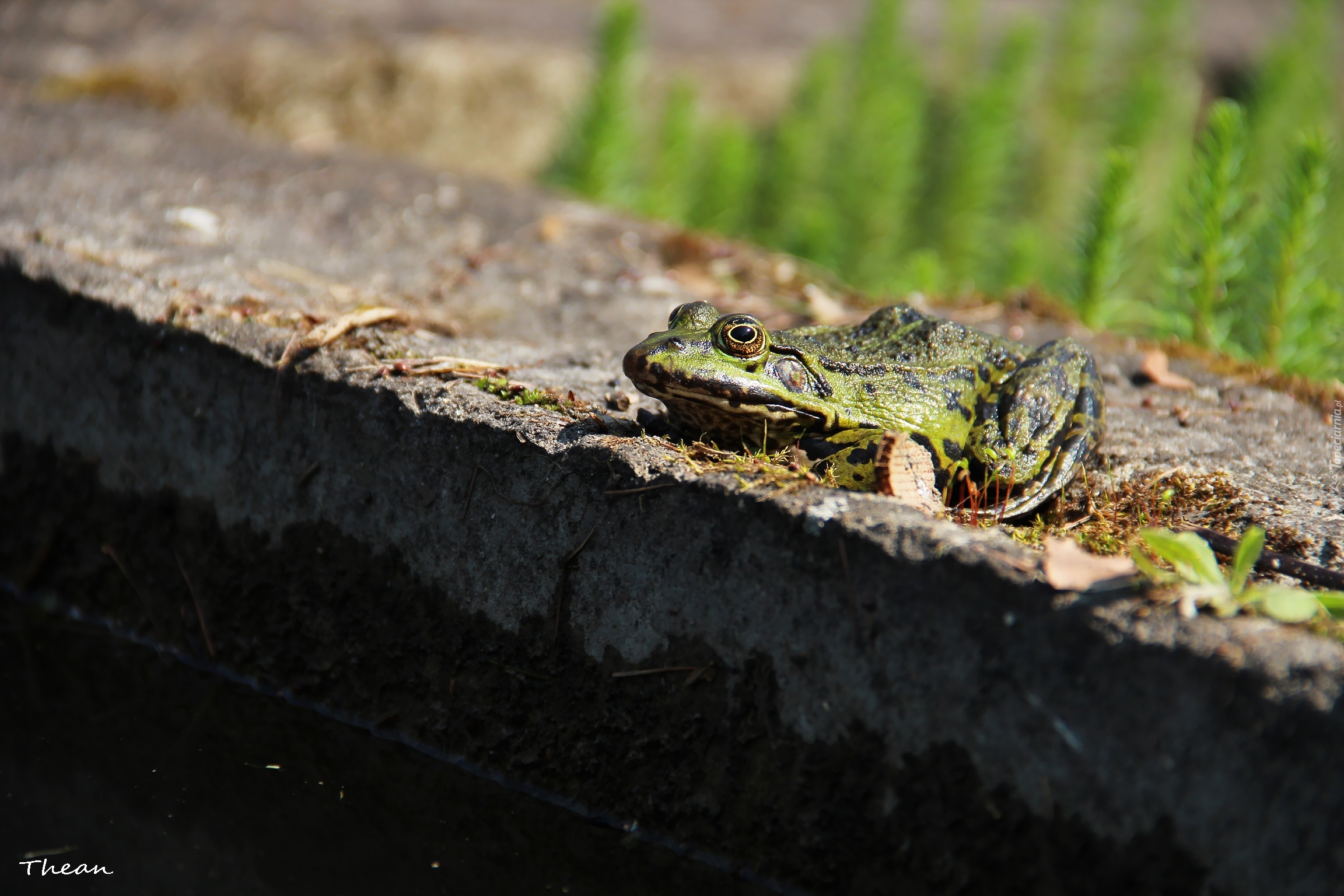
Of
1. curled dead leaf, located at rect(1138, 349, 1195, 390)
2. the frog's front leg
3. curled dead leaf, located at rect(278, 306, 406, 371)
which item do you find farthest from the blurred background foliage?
curled dead leaf, located at rect(278, 306, 406, 371)

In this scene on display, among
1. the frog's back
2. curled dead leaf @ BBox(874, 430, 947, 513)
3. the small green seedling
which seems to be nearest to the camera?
the small green seedling

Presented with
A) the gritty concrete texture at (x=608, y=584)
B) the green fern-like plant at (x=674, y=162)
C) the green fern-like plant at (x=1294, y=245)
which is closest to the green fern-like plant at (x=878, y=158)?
the green fern-like plant at (x=674, y=162)

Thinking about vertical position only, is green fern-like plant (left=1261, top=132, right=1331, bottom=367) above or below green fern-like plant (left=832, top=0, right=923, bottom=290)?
below

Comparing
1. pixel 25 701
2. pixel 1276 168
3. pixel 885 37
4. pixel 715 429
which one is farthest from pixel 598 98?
pixel 1276 168

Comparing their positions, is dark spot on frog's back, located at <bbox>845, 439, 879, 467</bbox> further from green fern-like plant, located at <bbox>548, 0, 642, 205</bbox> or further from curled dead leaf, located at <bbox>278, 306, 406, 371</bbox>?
green fern-like plant, located at <bbox>548, 0, 642, 205</bbox>

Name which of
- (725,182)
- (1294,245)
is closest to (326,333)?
(725,182)

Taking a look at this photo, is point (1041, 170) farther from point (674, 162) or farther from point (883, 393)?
point (883, 393)

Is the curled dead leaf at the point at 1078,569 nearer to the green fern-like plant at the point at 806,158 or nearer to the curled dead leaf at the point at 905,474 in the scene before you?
the curled dead leaf at the point at 905,474

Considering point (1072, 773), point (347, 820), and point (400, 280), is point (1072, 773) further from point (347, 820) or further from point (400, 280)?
point (400, 280)
